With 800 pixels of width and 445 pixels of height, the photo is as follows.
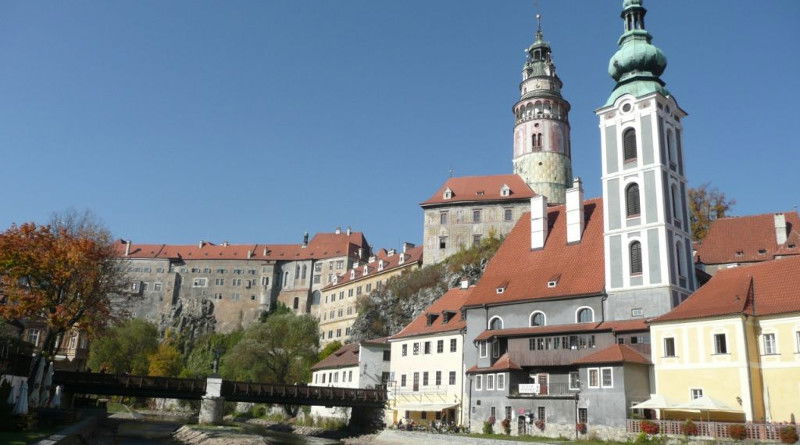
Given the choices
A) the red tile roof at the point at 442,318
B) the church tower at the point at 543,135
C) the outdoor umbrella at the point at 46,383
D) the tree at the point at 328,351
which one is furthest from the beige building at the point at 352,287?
the outdoor umbrella at the point at 46,383

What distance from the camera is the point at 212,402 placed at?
42.5 meters

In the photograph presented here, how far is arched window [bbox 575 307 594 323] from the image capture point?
37.3 meters

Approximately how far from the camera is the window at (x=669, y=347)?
106ft

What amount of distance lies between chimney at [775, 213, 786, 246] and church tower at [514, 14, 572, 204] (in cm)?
3147

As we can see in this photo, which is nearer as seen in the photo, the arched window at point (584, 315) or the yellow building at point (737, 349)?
the yellow building at point (737, 349)

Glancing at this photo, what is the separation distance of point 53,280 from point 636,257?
100ft

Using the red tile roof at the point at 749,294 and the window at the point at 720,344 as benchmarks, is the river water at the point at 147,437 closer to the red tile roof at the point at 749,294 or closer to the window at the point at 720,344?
the red tile roof at the point at 749,294

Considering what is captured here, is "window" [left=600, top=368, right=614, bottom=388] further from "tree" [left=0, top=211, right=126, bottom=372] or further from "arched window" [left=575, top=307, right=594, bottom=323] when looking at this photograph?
"tree" [left=0, top=211, right=126, bottom=372]

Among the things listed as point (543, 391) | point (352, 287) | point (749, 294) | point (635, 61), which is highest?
point (635, 61)

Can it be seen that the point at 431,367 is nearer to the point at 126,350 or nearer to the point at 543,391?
the point at 543,391

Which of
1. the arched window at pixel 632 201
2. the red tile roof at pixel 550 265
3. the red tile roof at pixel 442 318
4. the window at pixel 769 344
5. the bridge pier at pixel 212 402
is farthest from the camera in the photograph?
the red tile roof at pixel 442 318

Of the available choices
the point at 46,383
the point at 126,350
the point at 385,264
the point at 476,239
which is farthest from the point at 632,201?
the point at 126,350

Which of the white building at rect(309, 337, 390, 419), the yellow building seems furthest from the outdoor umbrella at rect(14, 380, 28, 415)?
the white building at rect(309, 337, 390, 419)

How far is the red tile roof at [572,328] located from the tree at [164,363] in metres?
52.6
